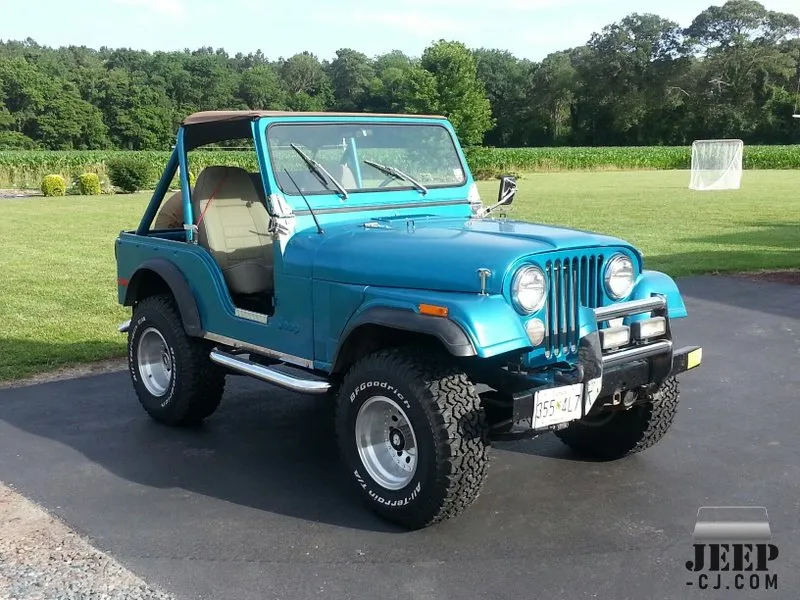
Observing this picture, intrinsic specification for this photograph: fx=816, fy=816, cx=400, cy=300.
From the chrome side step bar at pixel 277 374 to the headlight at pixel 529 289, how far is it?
3.88 feet

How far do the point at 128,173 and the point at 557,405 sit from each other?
3347 centimetres

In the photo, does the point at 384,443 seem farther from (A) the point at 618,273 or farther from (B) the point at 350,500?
(A) the point at 618,273

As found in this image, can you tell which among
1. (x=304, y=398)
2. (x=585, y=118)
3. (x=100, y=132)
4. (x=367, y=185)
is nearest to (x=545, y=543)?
(x=367, y=185)

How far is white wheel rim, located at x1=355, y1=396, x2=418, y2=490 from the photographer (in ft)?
13.3

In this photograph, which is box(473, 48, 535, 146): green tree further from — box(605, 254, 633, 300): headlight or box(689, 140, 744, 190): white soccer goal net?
box(605, 254, 633, 300): headlight

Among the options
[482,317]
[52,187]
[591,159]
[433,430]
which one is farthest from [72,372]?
[591,159]

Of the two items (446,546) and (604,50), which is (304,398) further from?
(604,50)

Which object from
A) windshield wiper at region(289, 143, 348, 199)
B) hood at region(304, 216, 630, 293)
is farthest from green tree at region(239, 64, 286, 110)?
hood at region(304, 216, 630, 293)

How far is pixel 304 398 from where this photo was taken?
6324 millimetres

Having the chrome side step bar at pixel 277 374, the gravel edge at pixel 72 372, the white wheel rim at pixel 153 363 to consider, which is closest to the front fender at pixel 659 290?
the chrome side step bar at pixel 277 374

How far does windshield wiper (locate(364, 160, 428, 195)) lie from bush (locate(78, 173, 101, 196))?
30.9m

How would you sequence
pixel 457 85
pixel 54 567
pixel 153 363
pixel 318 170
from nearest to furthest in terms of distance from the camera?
1. pixel 54 567
2. pixel 318 170
3. pixel 153 363
4. pixel 457 85

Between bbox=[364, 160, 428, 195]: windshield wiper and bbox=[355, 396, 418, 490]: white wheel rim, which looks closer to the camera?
bbox=[355, 396, 418, 490]: white wheel rim

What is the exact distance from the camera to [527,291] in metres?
3.80
